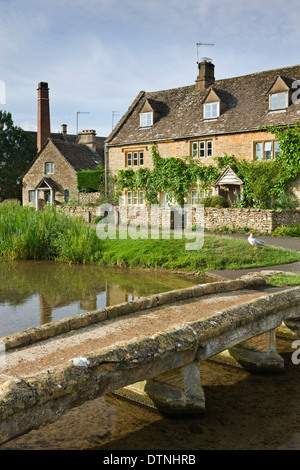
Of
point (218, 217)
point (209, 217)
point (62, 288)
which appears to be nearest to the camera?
point (62, 288)

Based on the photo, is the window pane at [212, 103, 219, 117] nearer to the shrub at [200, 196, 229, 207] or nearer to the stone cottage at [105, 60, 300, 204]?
the stone cottage at [105, 60, 300, 204]

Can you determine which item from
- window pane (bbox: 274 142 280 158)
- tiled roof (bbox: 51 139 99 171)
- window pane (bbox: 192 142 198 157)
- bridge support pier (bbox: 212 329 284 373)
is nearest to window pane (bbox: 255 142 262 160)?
window pane (bbox: 274 142 280 158)

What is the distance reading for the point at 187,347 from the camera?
19.2 feet

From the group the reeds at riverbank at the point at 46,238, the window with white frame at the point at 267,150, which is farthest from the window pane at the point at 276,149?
A: the reeds at riverbank at the point at 46,238

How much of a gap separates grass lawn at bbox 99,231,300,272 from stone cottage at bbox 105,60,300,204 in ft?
30.4

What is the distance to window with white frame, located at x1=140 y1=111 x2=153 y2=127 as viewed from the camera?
103 ft

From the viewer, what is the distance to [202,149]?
1115 inches

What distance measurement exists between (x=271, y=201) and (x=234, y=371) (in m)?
18.2

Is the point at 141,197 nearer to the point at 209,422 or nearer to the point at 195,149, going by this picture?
the point at 195,149

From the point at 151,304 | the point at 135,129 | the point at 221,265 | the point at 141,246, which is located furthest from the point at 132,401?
the point at 135,129

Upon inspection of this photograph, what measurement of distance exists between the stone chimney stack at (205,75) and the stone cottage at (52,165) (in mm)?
12750

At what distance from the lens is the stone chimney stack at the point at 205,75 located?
30.4m

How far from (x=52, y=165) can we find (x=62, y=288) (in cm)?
2754

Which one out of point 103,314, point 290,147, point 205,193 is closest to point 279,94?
point 290,147
